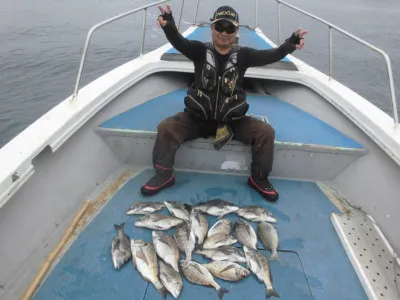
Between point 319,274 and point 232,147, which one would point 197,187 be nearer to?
point 232,147

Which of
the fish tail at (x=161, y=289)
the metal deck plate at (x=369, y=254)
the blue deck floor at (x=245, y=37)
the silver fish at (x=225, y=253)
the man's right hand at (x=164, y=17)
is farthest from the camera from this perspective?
the blue deck floor at (x=245, y=37)

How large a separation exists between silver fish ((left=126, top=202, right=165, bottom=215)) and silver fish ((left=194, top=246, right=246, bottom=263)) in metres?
0.61

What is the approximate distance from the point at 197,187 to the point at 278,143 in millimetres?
972

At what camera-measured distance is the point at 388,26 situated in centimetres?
2261

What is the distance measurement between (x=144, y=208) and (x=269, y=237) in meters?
1.17

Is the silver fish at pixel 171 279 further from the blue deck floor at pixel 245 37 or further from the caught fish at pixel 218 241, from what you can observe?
the blue deck floor at pixel 245 37

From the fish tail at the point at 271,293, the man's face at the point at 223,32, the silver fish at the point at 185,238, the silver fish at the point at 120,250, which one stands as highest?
the man's face at the point at 223,32

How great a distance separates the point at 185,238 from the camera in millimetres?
2699

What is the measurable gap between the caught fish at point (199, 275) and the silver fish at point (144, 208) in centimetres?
65

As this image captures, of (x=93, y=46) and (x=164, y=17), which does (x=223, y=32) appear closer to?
(x=164, y=17)

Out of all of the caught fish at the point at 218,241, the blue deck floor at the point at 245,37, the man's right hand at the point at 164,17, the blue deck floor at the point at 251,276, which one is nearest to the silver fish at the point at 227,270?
the blue deck floor at the point at 251,276

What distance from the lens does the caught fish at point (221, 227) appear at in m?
2.80

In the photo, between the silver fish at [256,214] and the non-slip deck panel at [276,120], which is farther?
the non-slip deck panel at [276,120]

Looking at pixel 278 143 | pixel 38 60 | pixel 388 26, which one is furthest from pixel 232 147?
pixel 388 26
